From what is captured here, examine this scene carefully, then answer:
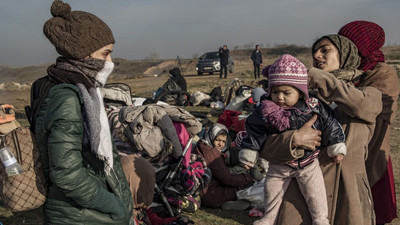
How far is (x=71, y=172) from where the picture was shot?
82.1 inches

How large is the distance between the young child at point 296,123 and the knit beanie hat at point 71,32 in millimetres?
1082

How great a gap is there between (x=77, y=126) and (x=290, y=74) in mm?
1282

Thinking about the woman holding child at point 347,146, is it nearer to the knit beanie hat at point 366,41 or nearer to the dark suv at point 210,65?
the knit beanie hat at point 366,41

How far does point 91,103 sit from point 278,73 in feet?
3.76

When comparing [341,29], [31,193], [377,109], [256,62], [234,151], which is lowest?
[256,62]

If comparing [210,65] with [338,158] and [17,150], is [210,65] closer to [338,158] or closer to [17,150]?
[338,158]

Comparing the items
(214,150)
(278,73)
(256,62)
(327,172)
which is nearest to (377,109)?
(327,172)

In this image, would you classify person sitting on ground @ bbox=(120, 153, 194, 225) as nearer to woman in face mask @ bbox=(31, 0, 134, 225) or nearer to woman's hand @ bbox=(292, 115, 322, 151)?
woman in face mask @ bbox=(31, 0, 134, 225)

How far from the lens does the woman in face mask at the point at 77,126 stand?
2.07m

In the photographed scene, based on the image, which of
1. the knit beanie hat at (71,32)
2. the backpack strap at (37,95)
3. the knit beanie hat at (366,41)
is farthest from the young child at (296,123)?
the backpack strap at (37,95)

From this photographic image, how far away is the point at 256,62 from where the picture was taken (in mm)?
22859

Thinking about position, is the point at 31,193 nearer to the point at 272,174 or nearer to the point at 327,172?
the point at 272,174

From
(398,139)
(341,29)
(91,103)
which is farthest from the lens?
(398,139)

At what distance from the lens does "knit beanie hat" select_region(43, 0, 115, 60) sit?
2234 millimetres
